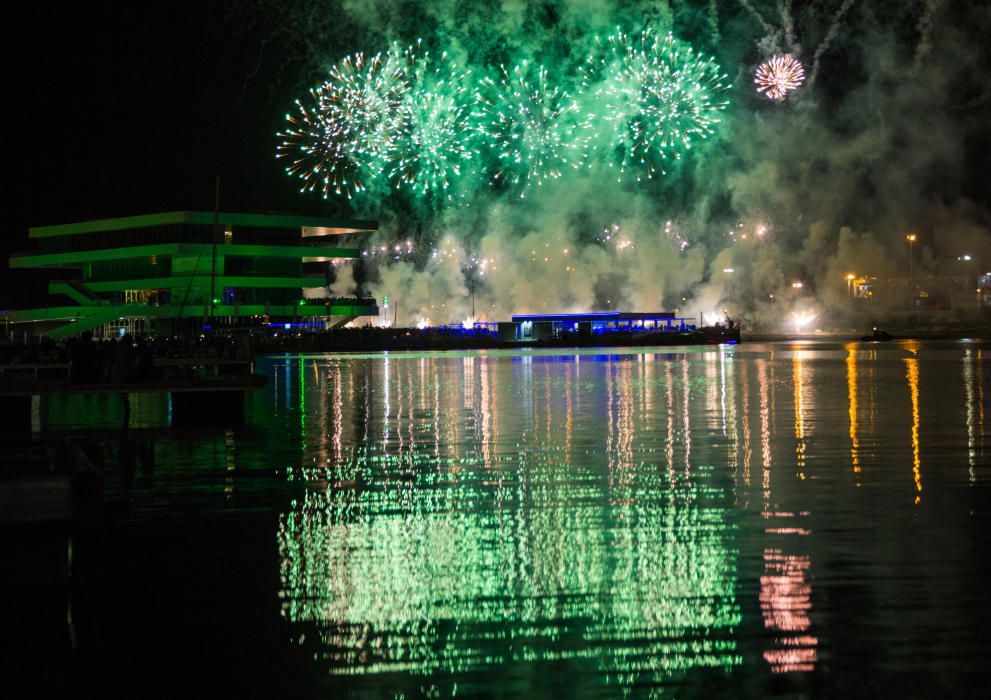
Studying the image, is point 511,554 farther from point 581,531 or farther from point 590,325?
point 590,325

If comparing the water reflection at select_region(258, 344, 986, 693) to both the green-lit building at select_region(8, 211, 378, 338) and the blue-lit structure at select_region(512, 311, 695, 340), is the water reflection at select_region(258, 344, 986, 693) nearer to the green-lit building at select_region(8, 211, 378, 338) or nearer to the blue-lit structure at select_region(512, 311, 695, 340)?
the green-lit building at select_region(8, 211, 378, 338)

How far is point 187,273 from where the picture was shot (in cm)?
10212

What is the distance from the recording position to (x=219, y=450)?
20.3 metres

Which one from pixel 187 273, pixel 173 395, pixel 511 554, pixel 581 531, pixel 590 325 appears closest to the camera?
pixel 511 554

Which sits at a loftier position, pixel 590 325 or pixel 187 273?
pixel 187 273

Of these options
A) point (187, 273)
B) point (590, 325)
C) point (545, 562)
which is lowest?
point (545, 562)

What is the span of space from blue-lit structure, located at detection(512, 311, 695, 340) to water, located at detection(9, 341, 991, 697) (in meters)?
85.5

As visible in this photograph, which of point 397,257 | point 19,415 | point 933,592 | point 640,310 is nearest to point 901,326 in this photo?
point 640,310

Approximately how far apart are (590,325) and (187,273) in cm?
3380

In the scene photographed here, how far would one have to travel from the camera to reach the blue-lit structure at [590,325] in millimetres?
108812

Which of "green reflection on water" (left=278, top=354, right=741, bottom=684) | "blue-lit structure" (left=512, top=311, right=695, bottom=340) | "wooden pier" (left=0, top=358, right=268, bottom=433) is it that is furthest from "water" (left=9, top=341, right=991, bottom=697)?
"blue-lit structure" (left=512, top=311, right=695, bottom=340)

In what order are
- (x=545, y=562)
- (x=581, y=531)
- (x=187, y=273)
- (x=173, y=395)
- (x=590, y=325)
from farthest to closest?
(x=590, y=325) → (x=187, y=273) → (x=173, y=395) → (x=581, y=531) → (x=545, y=562)

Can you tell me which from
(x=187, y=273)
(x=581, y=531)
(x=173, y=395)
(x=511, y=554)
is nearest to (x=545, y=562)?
(x=511, y=554)

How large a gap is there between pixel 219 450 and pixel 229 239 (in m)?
86.7
